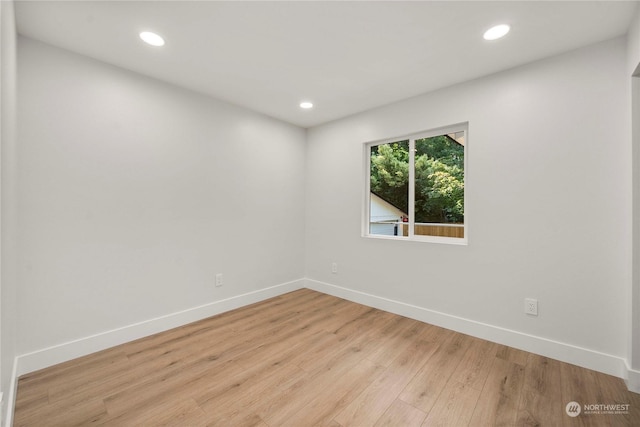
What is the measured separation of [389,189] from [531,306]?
1.81 metres

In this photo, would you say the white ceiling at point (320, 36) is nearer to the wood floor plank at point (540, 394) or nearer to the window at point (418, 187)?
the window at point (418, 187)

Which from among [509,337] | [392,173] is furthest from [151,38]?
[509,337]

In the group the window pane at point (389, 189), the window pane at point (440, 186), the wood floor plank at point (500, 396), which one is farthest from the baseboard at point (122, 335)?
the wood floor plank at point (500, 396)

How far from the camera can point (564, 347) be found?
2.14 meters

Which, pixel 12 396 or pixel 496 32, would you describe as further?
pixel 496 32

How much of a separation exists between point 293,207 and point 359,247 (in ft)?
3.69

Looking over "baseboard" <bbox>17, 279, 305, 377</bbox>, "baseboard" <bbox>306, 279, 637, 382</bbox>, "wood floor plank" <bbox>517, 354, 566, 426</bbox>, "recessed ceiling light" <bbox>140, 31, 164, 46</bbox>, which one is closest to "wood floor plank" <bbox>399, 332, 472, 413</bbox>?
"baseboard" <bbox>306, 279, 637, 382</bbox>

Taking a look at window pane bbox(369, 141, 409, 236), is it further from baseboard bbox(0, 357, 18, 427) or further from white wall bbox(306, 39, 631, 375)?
baseboard bbox(0, 357, 18, 427)

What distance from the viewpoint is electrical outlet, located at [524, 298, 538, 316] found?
226cm

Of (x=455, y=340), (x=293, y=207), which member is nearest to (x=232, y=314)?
(x=293, y=207)

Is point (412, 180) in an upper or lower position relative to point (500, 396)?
upper

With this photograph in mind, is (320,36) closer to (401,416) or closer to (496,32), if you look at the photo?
(496,32)

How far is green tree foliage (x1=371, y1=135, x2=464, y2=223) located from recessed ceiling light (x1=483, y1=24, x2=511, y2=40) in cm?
103

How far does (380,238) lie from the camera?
10.8ft
